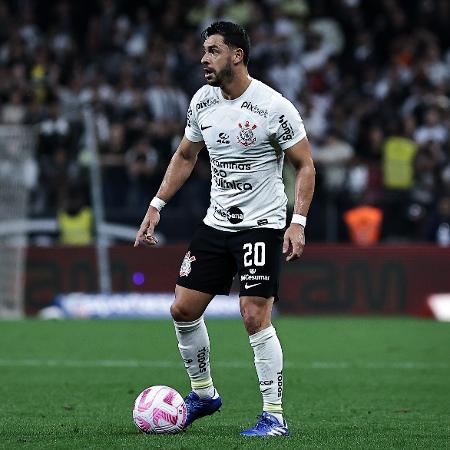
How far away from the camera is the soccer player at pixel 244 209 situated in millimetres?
7180

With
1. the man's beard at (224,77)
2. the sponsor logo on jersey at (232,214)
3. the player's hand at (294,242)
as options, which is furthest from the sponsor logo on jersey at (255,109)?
the player's hand at (294,242)

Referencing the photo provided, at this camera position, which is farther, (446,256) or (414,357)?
(446,256)

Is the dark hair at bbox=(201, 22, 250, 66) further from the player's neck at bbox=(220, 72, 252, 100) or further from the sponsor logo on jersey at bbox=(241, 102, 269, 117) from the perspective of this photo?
the sponsor logo on jersey at bbox=(241, 102, 269, 117)

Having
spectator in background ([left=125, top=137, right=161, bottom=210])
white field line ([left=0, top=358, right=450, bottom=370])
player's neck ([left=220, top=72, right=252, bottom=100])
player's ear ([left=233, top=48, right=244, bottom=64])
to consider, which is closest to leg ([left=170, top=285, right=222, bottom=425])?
player's neck ([left=220, top=72, right=252, bottom=100])

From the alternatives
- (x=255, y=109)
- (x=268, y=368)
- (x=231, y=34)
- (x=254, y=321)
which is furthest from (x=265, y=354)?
(x=231, y=34)

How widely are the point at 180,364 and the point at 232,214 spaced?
4404 millimetres

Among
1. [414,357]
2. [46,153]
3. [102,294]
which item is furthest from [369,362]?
[46,153]

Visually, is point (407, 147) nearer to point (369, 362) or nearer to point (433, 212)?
point (433, 212)

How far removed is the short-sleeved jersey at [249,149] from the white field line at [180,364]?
4.26 meters

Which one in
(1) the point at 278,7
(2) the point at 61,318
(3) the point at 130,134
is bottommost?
(2) the point at 61,318

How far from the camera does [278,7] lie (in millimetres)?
22531

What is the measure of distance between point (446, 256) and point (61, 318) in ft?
18.1

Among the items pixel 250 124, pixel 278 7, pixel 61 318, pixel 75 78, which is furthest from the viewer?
pixel 278 7

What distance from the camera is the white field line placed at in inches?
452
